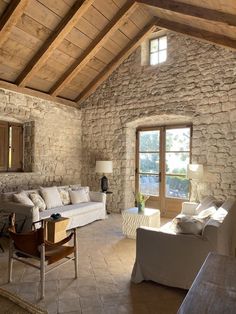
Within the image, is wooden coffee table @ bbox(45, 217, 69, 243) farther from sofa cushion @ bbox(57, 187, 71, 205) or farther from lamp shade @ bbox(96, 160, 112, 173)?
lamp shade @ bbox(96, 160, 112, 173)

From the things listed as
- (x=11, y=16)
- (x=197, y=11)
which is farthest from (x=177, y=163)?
(x=11, y=16)

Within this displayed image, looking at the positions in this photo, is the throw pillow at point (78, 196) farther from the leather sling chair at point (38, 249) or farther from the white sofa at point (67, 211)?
the leather sling chair at point (38, 249)

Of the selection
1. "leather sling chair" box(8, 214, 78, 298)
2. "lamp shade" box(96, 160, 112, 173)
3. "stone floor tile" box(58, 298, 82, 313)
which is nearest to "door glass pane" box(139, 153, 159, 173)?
"lamp shade" box(96, 160, 112, 173)

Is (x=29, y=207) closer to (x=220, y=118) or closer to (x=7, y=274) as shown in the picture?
(x=7, y=274)

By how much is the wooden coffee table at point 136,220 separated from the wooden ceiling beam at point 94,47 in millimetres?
3466

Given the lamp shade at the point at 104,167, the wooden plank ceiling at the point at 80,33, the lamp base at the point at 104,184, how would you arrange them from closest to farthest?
the wooden plank ceiling at the point at 80,33 → the lamp shade at the point at 104,167 → the lamp base at the point at 104,184

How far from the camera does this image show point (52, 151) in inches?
243

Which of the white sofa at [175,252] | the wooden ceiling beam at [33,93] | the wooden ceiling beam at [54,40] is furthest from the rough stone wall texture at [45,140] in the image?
the white sofa at [175,252]

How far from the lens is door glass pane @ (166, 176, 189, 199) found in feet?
18.9

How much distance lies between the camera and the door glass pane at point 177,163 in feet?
19.0

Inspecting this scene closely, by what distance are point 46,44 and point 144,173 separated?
379 cm

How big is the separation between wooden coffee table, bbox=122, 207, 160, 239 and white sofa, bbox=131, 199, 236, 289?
1296 millimetres

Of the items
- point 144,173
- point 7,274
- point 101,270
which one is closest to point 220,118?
point 144,173

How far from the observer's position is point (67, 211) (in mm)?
4531
